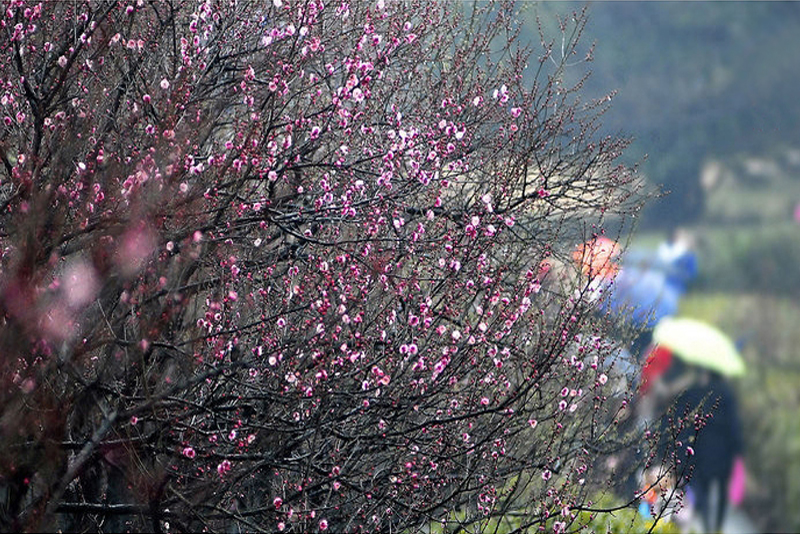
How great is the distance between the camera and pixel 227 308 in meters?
6.77

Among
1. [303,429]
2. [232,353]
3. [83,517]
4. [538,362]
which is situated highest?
[538,362]

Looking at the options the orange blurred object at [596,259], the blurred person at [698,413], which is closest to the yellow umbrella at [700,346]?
the blurred person at [698,413]

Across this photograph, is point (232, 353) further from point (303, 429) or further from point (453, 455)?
point (453, 455)

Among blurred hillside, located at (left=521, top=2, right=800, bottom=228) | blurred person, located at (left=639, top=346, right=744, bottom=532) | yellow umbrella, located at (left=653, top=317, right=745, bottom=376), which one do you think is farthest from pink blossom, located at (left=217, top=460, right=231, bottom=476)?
yellow umbrella, located at (left=653, top=317, right=745, bottom=376)

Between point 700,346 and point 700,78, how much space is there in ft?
38.7

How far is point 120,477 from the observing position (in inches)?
282

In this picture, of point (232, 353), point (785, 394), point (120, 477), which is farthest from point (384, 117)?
point (785, 394)

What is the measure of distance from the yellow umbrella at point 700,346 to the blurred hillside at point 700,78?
9.15 feet

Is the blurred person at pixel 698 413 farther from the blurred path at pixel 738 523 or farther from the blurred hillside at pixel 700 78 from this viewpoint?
the blurred path at pixel 738 523

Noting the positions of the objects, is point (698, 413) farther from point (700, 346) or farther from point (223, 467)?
point (700, 346)

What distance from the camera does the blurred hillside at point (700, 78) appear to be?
65.1 ft

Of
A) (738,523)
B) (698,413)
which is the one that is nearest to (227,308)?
(698,413)

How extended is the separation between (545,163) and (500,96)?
1.15 meters

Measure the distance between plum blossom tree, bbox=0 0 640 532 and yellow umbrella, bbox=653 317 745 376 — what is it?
12.0 meters
